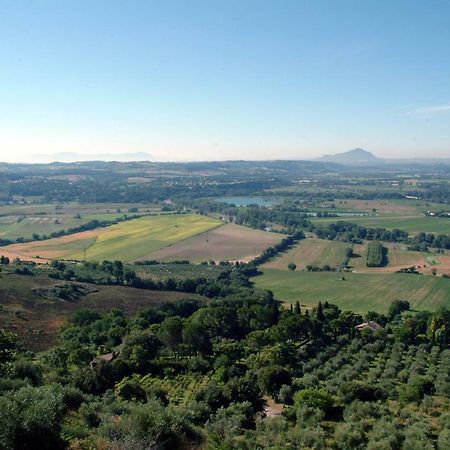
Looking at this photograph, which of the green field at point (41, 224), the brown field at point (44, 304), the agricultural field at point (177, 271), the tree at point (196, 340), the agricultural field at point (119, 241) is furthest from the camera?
the green field at point (41, 224)

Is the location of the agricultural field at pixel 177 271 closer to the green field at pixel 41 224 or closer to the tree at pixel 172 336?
the tree at pixel 172 336

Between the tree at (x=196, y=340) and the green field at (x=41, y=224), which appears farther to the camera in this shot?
the green field at (x=41, y=224)

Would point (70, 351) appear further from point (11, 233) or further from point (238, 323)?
point (11, 233)

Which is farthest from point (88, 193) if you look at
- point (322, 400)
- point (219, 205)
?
point (322, 400)

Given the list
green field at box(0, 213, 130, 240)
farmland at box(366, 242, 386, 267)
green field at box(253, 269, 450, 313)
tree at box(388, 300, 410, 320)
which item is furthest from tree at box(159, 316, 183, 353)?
green field at box(0, 213, 130, 240)

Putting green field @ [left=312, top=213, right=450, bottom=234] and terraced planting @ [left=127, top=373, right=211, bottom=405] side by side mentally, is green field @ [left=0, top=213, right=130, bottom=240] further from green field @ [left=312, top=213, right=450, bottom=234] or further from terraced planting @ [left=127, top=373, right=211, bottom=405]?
terraced planting @ [left=127, top=373, right=211, bottom=405]

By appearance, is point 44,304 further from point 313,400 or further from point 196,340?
point 313,400

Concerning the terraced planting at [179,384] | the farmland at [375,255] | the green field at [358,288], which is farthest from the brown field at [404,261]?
the terraced planting at [179,384]
